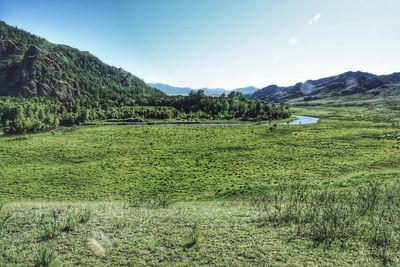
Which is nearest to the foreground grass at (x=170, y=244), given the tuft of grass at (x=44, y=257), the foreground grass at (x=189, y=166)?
the tuft of grass at (x=44, y=257)

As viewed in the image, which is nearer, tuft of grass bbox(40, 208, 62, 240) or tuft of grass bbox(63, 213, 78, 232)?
tuft of grass bbox(40, 208, 62, 240)

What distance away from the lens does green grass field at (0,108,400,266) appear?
16.6 m

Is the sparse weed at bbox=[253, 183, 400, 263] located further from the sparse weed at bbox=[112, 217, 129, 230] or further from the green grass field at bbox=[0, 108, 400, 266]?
the sparse weed at bbox=[112, 217, 129, 230]

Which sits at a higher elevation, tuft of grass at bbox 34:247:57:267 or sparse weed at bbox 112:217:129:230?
tuft of grass at bbox 34:247:57:267

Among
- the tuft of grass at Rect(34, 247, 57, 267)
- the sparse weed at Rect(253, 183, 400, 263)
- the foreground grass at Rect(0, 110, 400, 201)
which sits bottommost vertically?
the foreground grass at Rect(0, 110, 400, 201)

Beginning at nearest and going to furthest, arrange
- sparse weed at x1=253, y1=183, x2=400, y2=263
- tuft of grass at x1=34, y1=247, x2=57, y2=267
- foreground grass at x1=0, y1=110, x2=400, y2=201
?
tuft of grass at x1=34, y1=247, x2=57, y2=267
sparse weed at x1=253, y1=183, x2=400, y2=263
foreground grass at x1=0, y1=110, x2=400, y2=201

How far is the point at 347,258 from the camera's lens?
52.2ft

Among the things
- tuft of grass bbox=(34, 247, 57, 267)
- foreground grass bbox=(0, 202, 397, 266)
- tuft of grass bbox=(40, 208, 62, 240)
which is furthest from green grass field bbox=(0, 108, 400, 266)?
tuft of grass bbox=(34, 247, 57, 267)

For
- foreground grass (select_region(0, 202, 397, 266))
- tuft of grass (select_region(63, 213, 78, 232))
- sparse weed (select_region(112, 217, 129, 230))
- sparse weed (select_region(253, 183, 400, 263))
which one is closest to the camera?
foreground grass (select_region(0, 202, 397, 266))

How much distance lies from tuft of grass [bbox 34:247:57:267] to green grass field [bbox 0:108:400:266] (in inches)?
13.4

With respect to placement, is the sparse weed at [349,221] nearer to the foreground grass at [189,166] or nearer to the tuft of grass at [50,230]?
the tuft of grass at [50,230]

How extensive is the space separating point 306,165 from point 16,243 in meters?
55.2

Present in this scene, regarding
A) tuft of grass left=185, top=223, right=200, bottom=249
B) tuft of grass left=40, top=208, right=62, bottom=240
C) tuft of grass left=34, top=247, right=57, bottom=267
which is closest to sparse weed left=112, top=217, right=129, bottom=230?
tuft of grass left=40, top=208, right=62, bottom=240

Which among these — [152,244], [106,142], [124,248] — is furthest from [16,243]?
[106,142]
